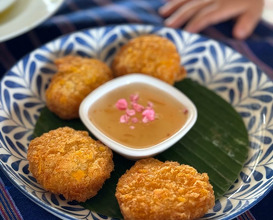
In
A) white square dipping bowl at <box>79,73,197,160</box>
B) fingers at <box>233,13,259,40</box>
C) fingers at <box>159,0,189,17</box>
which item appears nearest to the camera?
white square dipping bowl at <box>79,73,197,160</box>

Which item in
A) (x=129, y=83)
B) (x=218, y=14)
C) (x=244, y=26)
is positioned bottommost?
(x=244, y=26)

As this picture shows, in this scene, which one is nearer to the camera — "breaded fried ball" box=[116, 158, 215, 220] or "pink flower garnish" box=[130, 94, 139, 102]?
"breaded fried ball" box=[116, 158, 215, 220]

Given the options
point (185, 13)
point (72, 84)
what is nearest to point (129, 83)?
point (72, 84)

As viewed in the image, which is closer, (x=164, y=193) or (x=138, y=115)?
(x=164, y=193)

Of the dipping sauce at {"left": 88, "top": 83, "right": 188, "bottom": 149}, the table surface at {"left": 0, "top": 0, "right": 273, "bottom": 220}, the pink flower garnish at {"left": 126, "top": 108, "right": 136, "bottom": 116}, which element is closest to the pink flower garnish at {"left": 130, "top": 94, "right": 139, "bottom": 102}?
the dipping sauce at {"left": 88, "top": 83, "right": 188, "bottom": 149}

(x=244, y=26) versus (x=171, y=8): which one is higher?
(x=171, y=8)

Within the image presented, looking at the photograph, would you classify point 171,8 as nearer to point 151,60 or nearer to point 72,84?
point 151,60

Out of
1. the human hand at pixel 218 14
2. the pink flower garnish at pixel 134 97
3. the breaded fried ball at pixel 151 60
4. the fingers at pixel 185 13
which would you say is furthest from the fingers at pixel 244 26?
the pink flower garnish at pixel 134 97

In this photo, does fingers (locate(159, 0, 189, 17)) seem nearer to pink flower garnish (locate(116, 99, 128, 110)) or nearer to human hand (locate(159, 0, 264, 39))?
human hand (locate(159, 0, 264, 39))
